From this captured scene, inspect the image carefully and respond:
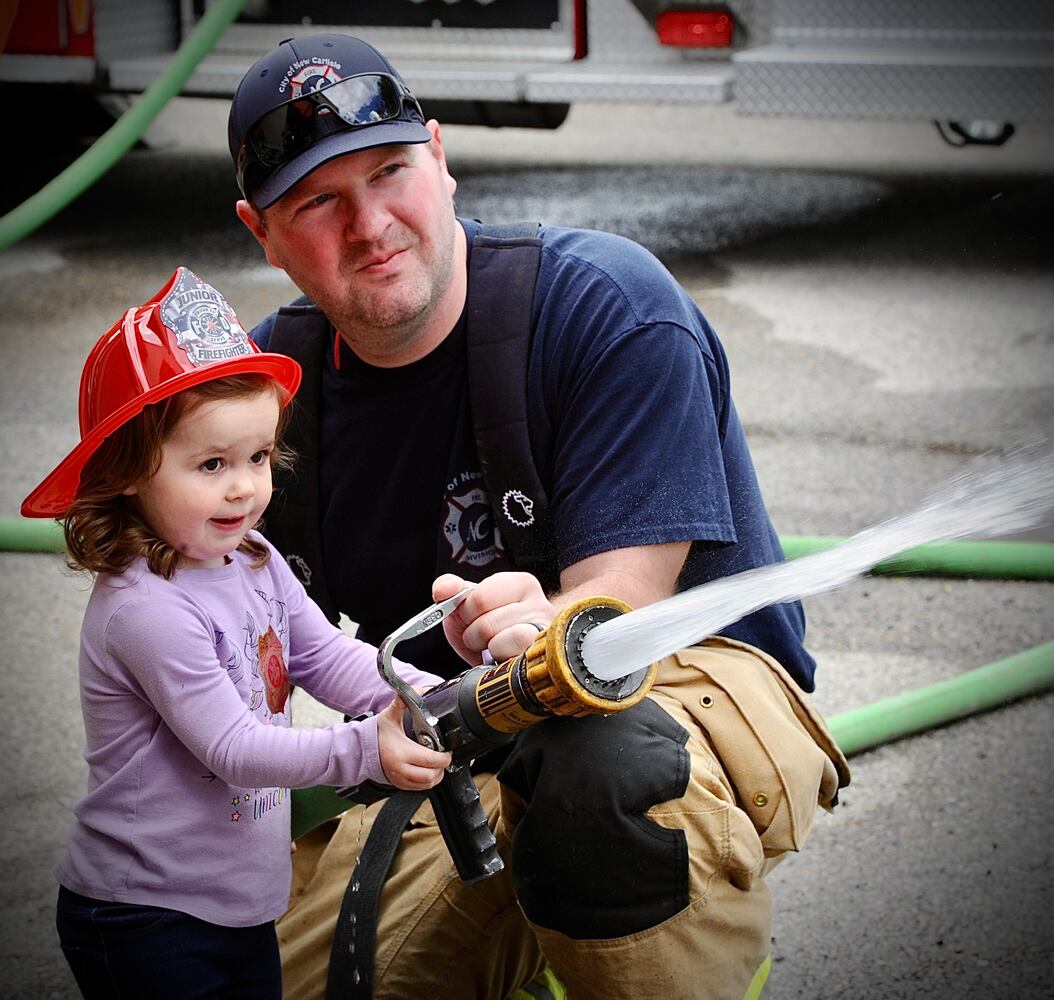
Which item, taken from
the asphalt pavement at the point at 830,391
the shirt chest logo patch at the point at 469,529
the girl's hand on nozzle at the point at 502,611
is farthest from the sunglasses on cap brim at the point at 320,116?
the asphalt pavement at the point at 830,391

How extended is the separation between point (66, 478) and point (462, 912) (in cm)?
92

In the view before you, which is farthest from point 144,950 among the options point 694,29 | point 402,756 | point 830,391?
point 694,29

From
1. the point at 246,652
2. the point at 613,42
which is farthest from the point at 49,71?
the point at 246,652

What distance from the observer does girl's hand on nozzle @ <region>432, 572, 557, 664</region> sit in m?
1.89

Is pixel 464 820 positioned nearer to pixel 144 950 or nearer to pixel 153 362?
pixel 144 950

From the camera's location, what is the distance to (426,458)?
2.33 m

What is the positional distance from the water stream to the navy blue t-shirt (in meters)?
0.11

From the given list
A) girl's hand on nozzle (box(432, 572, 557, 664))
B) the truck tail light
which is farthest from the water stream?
the truck tail light

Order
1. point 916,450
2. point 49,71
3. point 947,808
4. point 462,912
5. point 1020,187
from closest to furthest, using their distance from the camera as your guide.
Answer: point 462,912 < point 947,808 < point 916,450 < point 49,71 < point 1020,187

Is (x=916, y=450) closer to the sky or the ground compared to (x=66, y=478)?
closer to the ground

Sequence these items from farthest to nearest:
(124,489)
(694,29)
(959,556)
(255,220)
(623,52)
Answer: (623,52) → (694,29) → (959,556) → (255,220) → (124,489)

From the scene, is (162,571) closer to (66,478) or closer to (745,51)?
(66,478)

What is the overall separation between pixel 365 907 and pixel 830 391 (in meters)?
3.66

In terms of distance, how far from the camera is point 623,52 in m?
6.50
